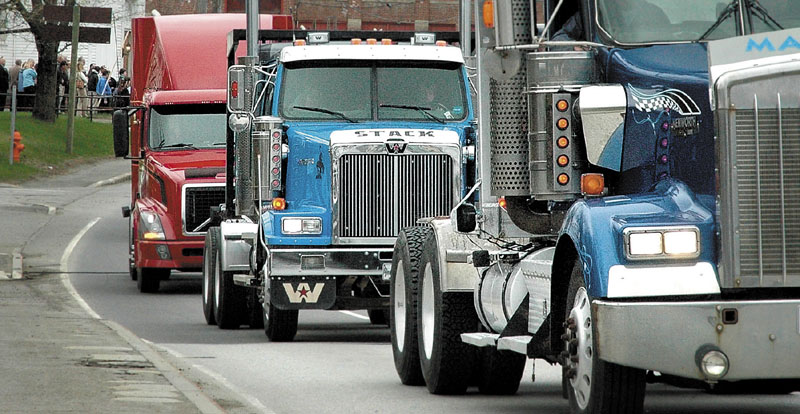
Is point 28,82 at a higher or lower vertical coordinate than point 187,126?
higher

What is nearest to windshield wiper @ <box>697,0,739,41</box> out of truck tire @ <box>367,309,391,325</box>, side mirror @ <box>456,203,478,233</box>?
side mirror @ <box>456,203,478,233</box>

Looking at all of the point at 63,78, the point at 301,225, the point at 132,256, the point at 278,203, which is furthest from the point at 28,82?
the point at 301,225

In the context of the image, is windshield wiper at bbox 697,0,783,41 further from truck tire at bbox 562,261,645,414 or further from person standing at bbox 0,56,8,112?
person standing at bbox 0,56,8,112

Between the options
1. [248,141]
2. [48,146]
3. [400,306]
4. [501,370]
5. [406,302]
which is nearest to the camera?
[501,370]

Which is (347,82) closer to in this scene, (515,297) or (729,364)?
(515,297)

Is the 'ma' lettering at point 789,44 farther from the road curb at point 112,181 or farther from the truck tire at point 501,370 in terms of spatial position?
the road curb at point 112,181

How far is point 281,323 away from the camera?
52.7 ft

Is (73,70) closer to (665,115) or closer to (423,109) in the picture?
(423,109)

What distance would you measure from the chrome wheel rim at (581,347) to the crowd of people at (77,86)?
46953 millimetres

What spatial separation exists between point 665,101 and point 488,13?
118cm

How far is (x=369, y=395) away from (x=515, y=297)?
5.98ft

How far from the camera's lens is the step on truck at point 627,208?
26.2 ft

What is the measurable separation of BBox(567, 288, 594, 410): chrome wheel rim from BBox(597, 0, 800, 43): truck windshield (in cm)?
150

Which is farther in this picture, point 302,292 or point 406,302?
point 302,292
